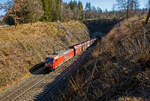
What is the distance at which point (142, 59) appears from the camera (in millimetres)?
6902

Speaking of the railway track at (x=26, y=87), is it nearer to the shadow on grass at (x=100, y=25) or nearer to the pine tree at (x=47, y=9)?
the pine tree at (x=47, y=9)

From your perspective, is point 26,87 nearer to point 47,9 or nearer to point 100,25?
point 47,9

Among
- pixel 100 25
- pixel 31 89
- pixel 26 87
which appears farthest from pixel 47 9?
pixel 31 89

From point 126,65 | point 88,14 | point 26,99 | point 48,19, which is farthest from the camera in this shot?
point 88,14

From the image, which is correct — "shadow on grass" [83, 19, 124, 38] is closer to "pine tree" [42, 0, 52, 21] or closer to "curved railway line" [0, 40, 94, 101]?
"pine tree" [42, 0, 52, 21]

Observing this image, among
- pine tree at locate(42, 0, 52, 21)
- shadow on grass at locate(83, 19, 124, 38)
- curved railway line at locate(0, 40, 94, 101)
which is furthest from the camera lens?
shadow on grass at locate(83, 19, 124, 38)

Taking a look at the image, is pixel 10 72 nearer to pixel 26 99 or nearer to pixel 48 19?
Result: pixel 26 99

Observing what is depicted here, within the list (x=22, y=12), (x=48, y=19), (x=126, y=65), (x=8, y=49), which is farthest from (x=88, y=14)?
(x=126, y=65)

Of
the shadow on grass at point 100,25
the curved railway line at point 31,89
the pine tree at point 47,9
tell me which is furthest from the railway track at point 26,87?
the shadow on grass at point 100,25

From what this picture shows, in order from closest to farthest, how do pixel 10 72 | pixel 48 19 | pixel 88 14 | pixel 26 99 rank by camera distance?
1. pixel 26 99
2. pixel 10 72
3. pixel 48 19
4. pixel 88 14

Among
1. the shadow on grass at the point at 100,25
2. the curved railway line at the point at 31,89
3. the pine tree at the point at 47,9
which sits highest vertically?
the pine tree at the point at 47,9

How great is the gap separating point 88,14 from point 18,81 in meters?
110

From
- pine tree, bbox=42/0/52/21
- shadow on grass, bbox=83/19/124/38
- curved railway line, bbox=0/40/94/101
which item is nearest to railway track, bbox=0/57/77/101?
curved railway line, bbox=0/40/94/101

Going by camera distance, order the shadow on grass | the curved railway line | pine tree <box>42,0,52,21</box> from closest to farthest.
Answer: the curved railway line → pine tree <box>42,0,52,21</box> → the shadow on grass
